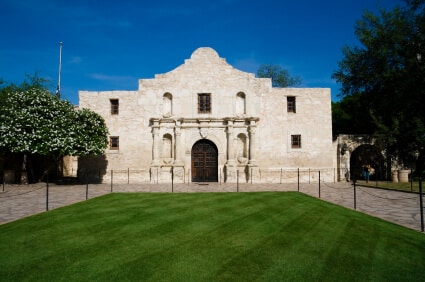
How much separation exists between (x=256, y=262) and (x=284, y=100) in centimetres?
2023

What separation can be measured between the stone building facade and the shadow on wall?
9 centimetres

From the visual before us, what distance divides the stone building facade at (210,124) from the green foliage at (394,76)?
15.1ft

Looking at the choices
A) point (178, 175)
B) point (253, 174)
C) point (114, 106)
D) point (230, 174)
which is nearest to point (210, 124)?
point (230, 174)

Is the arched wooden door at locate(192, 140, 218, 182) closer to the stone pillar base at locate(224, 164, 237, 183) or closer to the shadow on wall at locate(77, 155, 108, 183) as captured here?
the stone pillar base at locate(224, 164, 237, 183)

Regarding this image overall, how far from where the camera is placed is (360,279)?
4355 mm

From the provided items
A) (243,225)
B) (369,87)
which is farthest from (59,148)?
(369,87)

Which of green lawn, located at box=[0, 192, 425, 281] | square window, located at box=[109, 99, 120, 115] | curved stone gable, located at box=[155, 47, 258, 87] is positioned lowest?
green lawn, located at box=[0, 192, 425, 281]

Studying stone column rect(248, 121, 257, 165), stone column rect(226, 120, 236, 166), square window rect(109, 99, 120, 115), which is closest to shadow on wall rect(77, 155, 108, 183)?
square window rect(109, 99, 120, 115)

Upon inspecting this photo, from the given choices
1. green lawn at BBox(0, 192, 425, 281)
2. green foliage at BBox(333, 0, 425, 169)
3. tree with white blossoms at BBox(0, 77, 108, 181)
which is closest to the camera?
green lawn at BBox(0, 192, 425, 281)

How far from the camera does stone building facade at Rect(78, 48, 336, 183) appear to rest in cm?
2325

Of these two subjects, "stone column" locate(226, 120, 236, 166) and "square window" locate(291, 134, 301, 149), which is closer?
"stone column" locate(226, 120, 236, 166)

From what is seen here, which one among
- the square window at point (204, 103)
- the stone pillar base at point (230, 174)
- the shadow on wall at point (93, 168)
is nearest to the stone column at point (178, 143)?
the square window at point (204, 103)

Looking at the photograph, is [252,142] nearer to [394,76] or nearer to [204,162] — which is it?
[204,162]

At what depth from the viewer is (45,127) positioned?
739 inches
